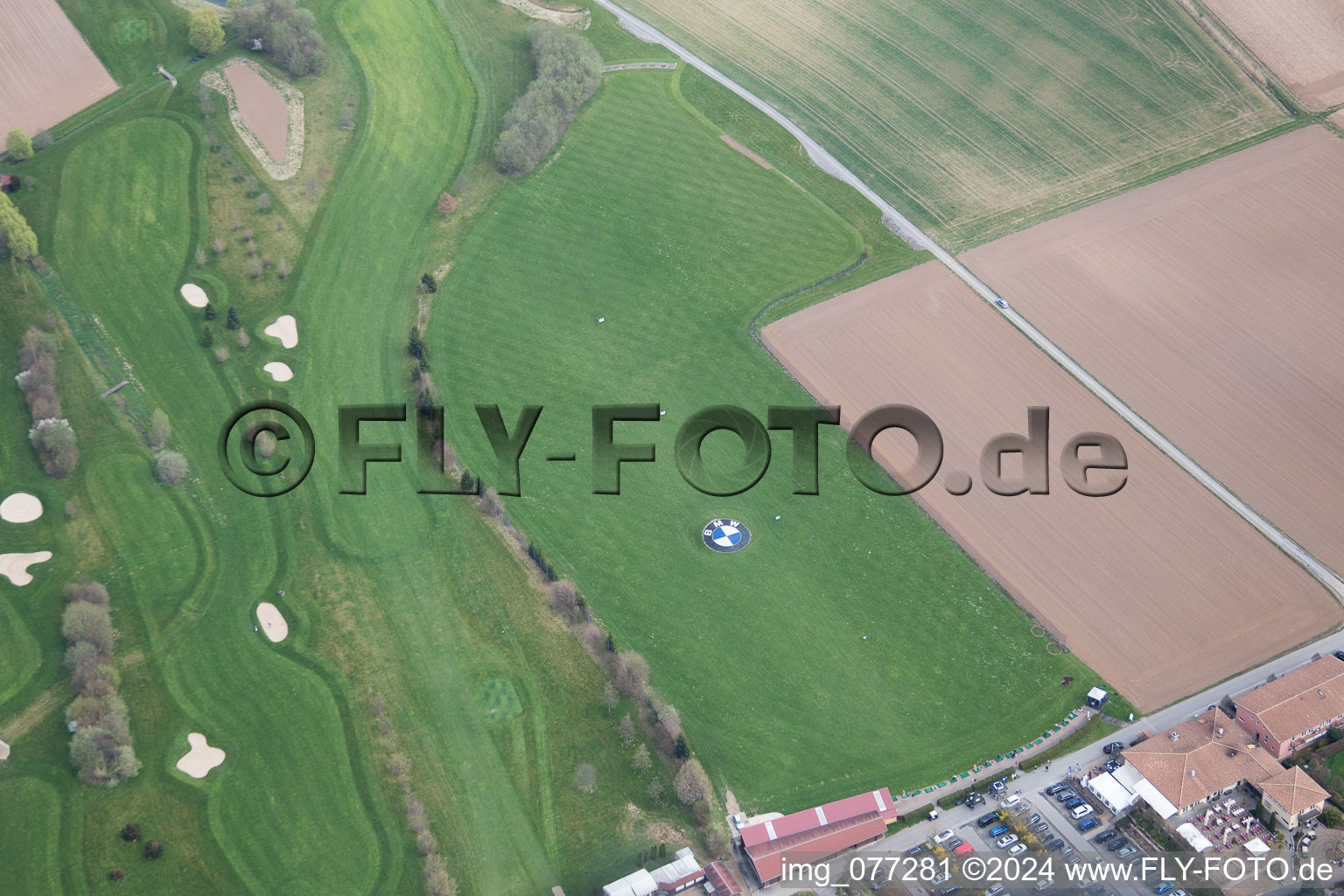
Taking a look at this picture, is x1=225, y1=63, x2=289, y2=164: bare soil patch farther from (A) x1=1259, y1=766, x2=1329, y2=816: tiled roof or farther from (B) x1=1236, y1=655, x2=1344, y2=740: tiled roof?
(A) x1=1259, y1=766, x2=1329, y2=816: tiled roof

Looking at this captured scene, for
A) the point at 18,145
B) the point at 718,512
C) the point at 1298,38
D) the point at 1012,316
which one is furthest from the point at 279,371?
the point at 1298,38

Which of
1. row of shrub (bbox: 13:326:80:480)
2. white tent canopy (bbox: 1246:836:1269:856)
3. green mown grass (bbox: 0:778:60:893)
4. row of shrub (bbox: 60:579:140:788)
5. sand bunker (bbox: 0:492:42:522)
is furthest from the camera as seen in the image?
row of shrub (bbox: 13:326:80:480)

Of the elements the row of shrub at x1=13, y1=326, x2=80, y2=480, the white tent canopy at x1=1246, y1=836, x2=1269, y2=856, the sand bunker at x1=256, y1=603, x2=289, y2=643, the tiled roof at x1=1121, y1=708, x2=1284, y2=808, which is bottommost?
the sand bunker at x1=256, y1=603, x2=289, y2=643

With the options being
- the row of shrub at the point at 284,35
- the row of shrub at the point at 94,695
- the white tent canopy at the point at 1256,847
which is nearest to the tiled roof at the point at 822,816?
the white tent canopy at the point at 1256,847

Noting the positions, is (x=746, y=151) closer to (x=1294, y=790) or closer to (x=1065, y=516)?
(x=1065, y=516)

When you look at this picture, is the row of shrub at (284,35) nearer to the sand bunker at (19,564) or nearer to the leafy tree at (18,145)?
the leafy tree at (18,145)

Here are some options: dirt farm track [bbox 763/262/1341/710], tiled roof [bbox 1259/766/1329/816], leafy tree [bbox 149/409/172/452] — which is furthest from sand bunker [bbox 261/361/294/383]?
tiled roof [bbox 1259/766/1329/816]

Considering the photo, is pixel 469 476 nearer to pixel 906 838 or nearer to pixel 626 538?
pixel 626 538
